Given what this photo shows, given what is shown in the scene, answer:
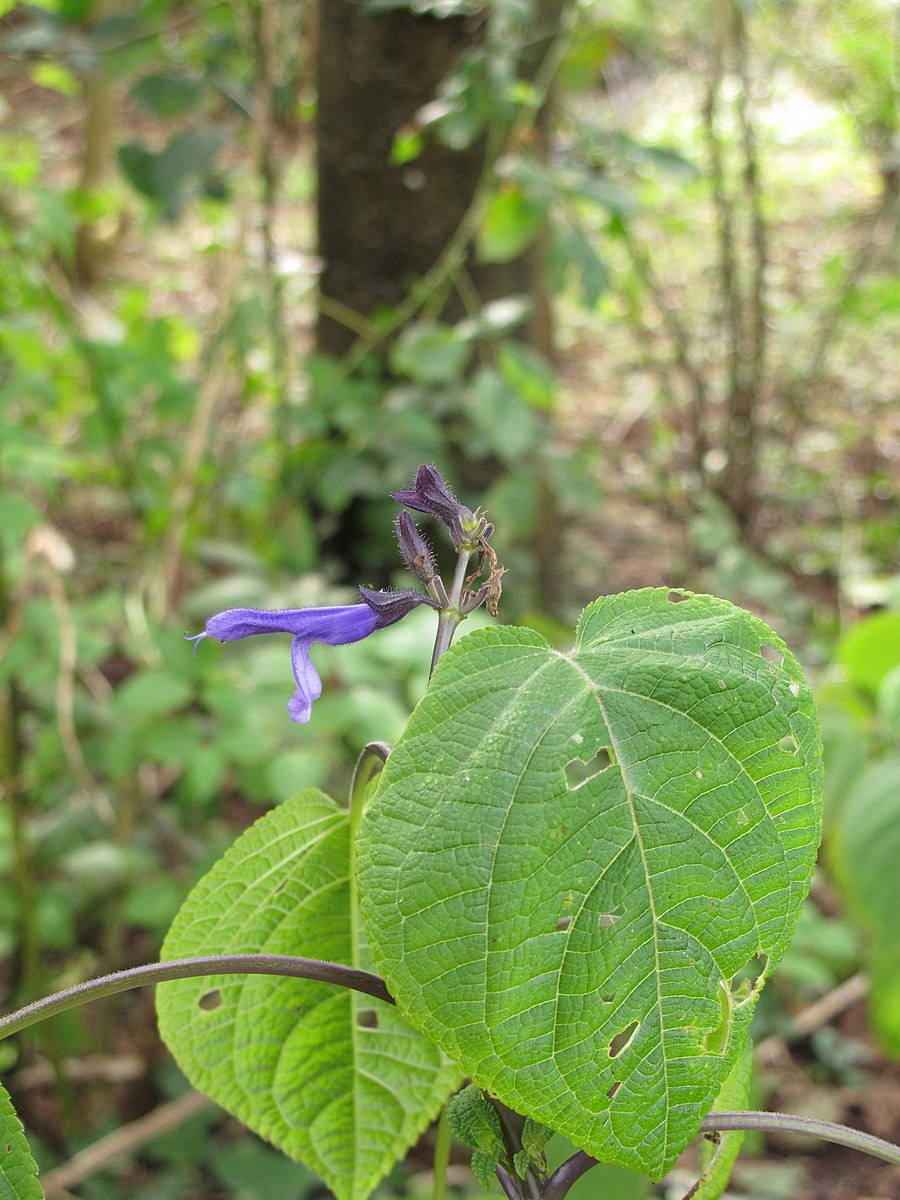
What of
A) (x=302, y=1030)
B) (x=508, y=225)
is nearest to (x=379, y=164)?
(x=508, y=225)

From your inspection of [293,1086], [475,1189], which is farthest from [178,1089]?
[293,1086]

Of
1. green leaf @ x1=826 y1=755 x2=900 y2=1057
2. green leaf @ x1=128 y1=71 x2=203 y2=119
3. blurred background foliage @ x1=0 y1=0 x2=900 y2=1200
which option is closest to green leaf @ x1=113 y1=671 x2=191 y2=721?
blurred background foliage @ x1=0 y1=0 x2=900 y2=1200

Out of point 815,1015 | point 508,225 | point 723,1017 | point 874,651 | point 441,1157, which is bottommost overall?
point 815,1015

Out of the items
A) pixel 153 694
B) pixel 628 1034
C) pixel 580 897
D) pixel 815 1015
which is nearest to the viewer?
pixel 580 897

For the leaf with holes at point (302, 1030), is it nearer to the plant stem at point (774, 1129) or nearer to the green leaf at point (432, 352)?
the plant stem at point (774, 1129)

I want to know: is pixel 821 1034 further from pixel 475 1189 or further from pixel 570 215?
pixel 570 215

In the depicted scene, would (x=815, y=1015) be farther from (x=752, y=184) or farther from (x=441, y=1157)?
(x=752, y=184)
